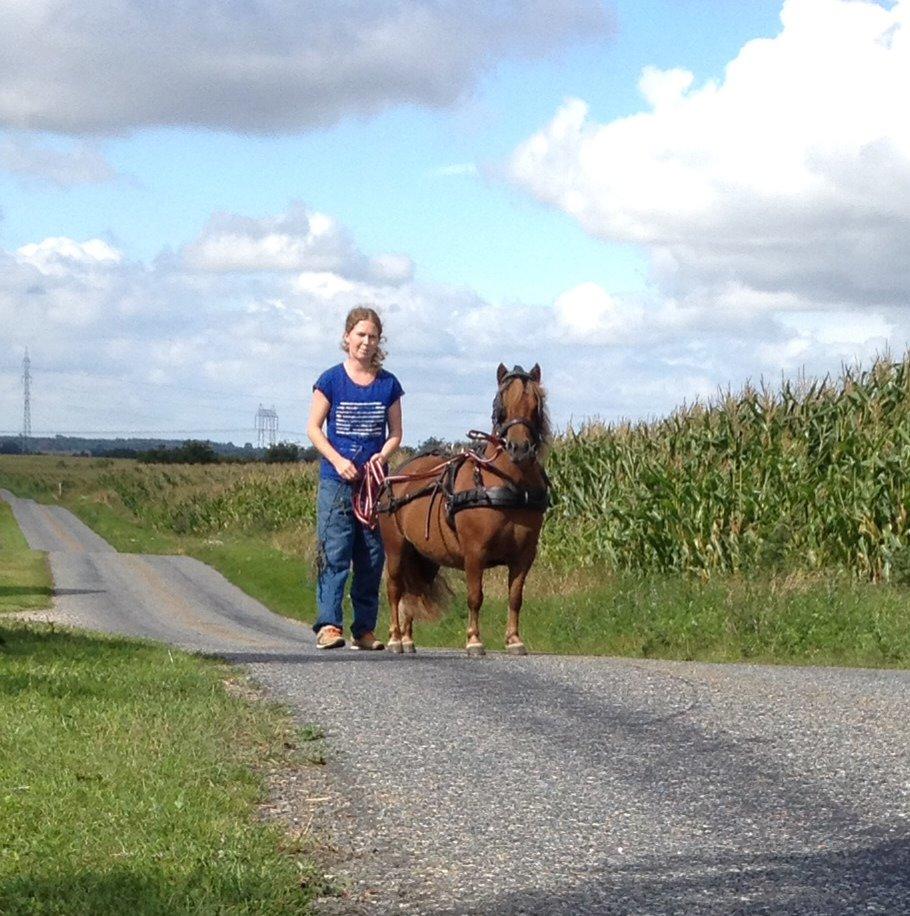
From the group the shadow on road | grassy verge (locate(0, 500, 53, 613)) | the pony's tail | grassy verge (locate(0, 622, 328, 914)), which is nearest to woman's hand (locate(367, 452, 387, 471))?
the pony's tail

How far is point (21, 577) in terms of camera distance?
38156 millimetres

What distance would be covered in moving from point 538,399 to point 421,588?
2.80 m

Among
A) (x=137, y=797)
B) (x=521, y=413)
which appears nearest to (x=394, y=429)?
(x=521, y=413)

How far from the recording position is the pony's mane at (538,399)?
1249cm

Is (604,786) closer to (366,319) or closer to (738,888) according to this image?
(738,888)

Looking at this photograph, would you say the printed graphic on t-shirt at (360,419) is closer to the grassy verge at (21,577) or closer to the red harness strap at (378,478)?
the red harness strap at (378,478)

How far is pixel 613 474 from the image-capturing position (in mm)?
26109

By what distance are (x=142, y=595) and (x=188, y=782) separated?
28.3 meters

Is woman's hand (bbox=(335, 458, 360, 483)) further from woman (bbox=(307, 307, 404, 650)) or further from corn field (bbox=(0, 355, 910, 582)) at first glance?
corn field (bbox=(0, 355, 910, 582))

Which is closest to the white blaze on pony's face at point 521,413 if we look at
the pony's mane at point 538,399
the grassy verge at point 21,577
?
the pony's mane at point 538,399

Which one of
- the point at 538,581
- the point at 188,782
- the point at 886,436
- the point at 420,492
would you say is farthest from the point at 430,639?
the point at 188,782

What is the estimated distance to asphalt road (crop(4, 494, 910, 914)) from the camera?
5402mm

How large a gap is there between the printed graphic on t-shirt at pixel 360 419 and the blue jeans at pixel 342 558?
490 mm

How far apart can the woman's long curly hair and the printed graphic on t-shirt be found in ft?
1.02
